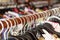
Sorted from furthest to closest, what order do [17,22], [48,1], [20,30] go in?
1. [48,1]
2. [20,30]
3. [17,22]

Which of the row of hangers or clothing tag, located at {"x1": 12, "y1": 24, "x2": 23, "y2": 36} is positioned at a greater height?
the row of hangers

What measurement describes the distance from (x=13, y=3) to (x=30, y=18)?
1237 mm

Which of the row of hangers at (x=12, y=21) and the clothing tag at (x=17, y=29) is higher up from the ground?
the row of hangers at (x=12, y=21)

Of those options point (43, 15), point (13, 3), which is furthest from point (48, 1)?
point (43, 15)

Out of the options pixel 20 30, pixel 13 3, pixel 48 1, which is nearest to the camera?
pixel 20 30

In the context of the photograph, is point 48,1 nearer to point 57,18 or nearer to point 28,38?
point 57,18

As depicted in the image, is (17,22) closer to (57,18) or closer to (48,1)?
(57,18)

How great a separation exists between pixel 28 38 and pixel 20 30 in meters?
0.28

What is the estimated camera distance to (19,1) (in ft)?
8.40

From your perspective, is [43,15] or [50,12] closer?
[43,15]

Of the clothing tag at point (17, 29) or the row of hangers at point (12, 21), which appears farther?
the clothing tag at point (17, 29)

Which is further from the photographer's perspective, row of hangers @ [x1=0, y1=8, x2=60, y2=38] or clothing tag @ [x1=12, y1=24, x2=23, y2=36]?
clothing tag @ [x1=12, y1=24, x2=23, y2=36]

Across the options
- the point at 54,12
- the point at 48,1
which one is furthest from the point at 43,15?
the point at 48,1

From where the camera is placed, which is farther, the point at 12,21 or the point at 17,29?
the point at 17,29
